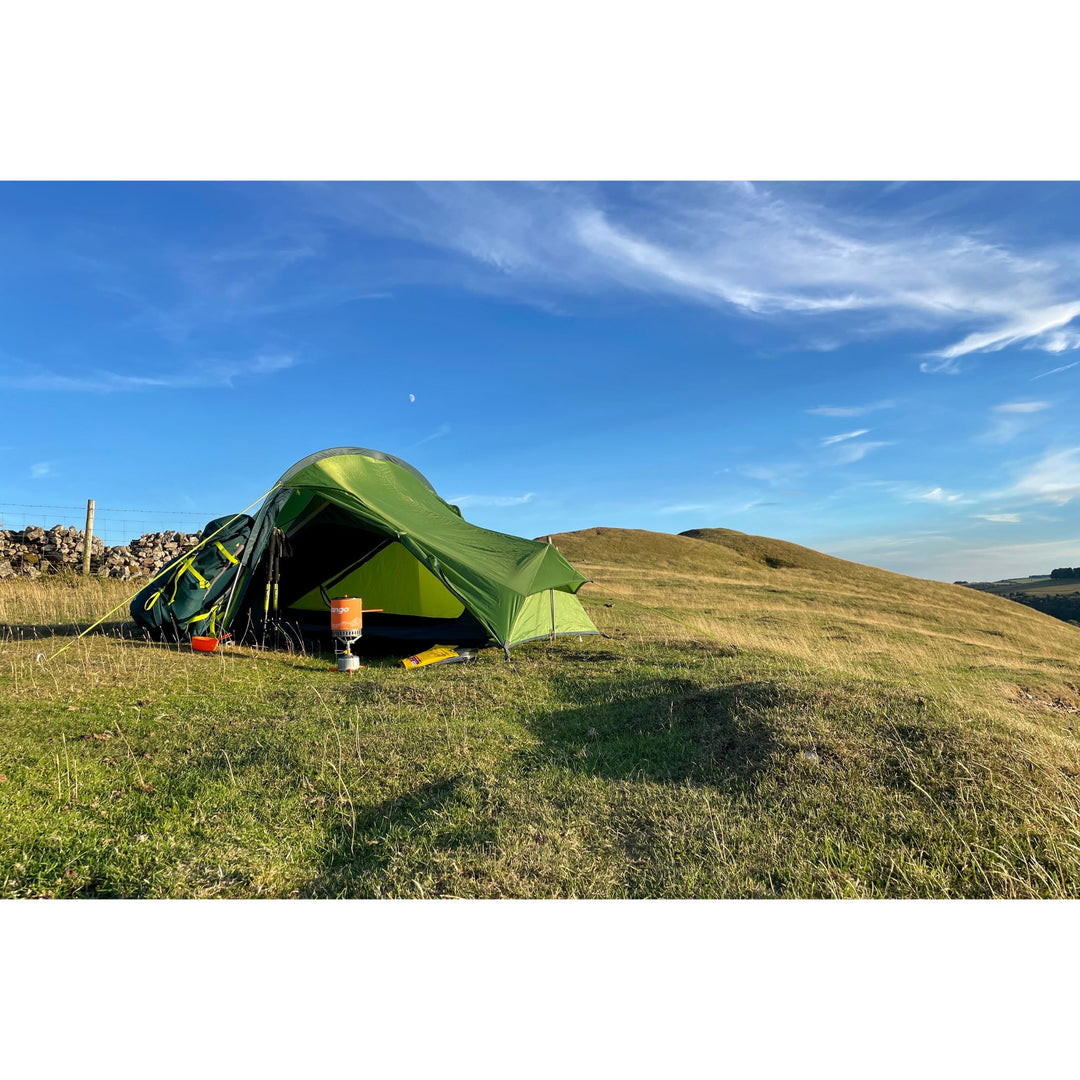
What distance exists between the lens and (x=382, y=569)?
14.8 metres

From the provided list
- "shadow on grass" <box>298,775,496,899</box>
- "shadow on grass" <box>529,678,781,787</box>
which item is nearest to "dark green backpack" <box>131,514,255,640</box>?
"shadow on grass" <box>529,678,781,787</box>

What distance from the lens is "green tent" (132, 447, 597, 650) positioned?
39.7 ft

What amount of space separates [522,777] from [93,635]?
9.53 meters

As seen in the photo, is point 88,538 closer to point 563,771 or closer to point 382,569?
point 382,569

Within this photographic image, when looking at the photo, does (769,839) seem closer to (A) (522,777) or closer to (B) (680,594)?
(A) (522,777)

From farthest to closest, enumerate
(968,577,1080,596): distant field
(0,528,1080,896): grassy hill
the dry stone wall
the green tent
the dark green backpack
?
1. (968,577,1080,596): distant field
2. the dry stone wall
3. the green tent
4. the dark green backpack
5. (0,528,1080,896): grassy hill

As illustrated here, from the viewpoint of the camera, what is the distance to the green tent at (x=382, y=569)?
1210cm

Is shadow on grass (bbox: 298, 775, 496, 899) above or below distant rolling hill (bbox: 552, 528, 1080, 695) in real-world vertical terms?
below

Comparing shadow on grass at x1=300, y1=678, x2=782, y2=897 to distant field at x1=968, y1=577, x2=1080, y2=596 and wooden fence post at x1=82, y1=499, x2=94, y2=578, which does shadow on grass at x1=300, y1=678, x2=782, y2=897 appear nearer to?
wooden fence post at x1=82, y1=499, x2=94, y2=578

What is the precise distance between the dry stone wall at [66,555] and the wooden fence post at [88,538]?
0.17 metres

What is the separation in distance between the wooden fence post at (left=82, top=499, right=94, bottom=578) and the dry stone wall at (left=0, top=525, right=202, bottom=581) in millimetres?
169

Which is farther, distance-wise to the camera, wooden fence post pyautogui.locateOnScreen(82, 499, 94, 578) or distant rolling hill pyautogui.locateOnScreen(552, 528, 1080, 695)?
wooden fence post pyautogui.locateOnScreen(82, 499, 94, 578)

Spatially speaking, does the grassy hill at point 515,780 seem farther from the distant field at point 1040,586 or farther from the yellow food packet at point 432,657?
the distant field at point 1040,586

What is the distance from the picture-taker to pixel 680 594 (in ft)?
99.7
